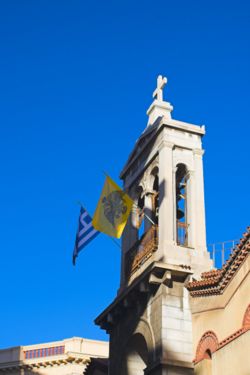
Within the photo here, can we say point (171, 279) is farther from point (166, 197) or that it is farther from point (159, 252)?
point (166, 197)

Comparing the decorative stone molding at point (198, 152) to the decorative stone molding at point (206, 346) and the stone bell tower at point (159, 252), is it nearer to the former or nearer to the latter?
the stone bell tower at point (159, 252)

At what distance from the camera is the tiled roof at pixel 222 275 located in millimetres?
22125

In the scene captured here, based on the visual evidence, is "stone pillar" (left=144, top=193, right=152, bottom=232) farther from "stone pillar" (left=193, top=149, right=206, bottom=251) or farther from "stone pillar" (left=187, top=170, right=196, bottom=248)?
"stone pillar" (left=193, top=149, right=206, bottom=251)

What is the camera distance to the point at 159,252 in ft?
83.7

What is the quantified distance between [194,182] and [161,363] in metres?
7.03

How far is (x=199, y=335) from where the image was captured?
2356cm

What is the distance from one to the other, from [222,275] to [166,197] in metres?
4.64

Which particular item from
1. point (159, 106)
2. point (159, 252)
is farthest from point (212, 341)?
point (159, 106)

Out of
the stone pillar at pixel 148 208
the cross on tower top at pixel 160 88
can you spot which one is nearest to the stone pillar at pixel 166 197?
the stone pillar at pixel 148 208

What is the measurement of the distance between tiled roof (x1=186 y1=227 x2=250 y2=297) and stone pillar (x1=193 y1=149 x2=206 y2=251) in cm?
191

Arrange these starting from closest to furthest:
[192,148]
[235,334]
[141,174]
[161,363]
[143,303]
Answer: [235,334], [161,363], [143,303], [192,148], [141,174]

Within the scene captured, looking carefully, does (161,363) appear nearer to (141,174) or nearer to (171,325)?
(171,325)

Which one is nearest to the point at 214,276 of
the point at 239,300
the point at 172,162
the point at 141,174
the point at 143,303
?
the point at 239,300

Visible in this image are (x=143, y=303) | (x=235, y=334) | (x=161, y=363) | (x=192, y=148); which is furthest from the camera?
(x=192, y=148)
